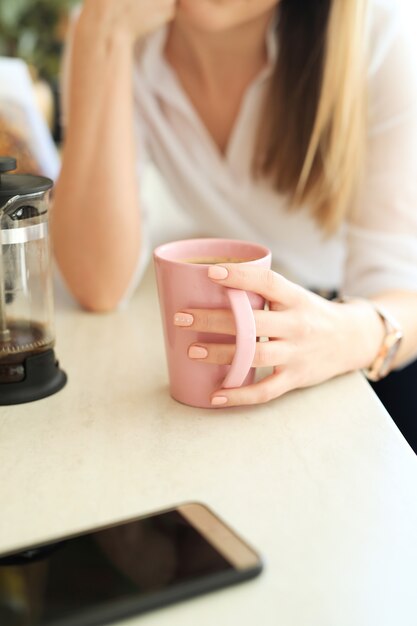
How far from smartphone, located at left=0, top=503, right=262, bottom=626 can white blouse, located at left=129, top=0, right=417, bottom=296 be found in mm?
571

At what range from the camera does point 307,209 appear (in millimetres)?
1281

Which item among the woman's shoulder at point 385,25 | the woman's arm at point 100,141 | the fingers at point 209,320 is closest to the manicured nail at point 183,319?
the fingers at point 209,320

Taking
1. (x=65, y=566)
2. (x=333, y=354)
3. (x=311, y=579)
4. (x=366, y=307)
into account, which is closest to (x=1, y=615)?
(x=65, y=566)

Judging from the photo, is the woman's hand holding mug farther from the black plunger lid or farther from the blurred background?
the blurred background

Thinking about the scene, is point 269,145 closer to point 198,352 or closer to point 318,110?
point 318,110

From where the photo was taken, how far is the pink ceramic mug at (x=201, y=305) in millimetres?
655

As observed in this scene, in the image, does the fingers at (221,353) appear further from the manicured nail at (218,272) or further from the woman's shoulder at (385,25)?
the woman's shoulder at (385,25)

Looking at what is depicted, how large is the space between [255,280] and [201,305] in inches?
2.0

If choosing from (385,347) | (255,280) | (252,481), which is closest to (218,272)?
(255,280)

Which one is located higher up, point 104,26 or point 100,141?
point 104,26

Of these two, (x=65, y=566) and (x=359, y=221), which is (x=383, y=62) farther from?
(x=65, y=566)

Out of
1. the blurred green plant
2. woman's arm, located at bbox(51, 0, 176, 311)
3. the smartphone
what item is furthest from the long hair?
the blurred green plant

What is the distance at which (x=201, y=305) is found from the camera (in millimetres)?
675

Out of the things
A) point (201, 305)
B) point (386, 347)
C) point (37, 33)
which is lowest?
point (386, 347)
